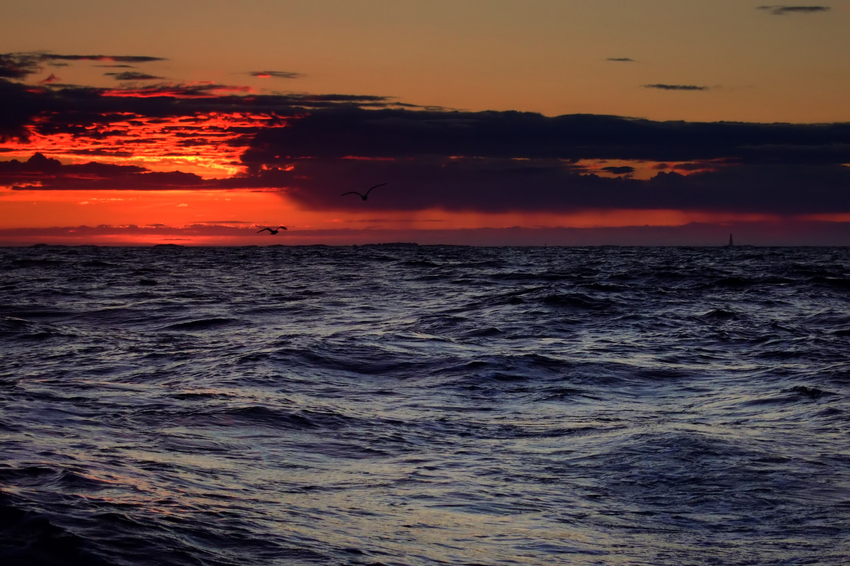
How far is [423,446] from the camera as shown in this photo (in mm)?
10133

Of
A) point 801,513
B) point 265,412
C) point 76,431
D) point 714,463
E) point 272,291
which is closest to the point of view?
point 801,513

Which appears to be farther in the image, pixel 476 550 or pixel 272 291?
pixel 272 291

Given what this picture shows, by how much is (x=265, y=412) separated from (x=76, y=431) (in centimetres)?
273

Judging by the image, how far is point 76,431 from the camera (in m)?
10.1

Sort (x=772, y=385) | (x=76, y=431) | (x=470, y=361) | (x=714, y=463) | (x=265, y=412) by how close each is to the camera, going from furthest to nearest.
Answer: (x=470, y=361), (x=772, y=385), (x=265, y=412), (x=76, y=431), (x=714, y=463)

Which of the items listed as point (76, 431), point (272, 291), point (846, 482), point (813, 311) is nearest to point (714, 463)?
point (846, 482)

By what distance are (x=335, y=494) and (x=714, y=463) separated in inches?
171

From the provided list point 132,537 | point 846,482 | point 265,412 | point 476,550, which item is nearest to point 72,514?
point 132,537

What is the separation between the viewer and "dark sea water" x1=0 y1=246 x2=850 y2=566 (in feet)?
22.0

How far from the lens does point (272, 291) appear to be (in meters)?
40.9

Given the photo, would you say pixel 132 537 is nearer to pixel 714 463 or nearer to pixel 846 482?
pixel 714 463

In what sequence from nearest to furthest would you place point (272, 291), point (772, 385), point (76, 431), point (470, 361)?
point (76, 431)
point (772, 385)
point (470, 361)
point (272, 291)

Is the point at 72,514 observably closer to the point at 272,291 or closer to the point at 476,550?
the point at 476,550

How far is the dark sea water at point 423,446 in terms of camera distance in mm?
6703
